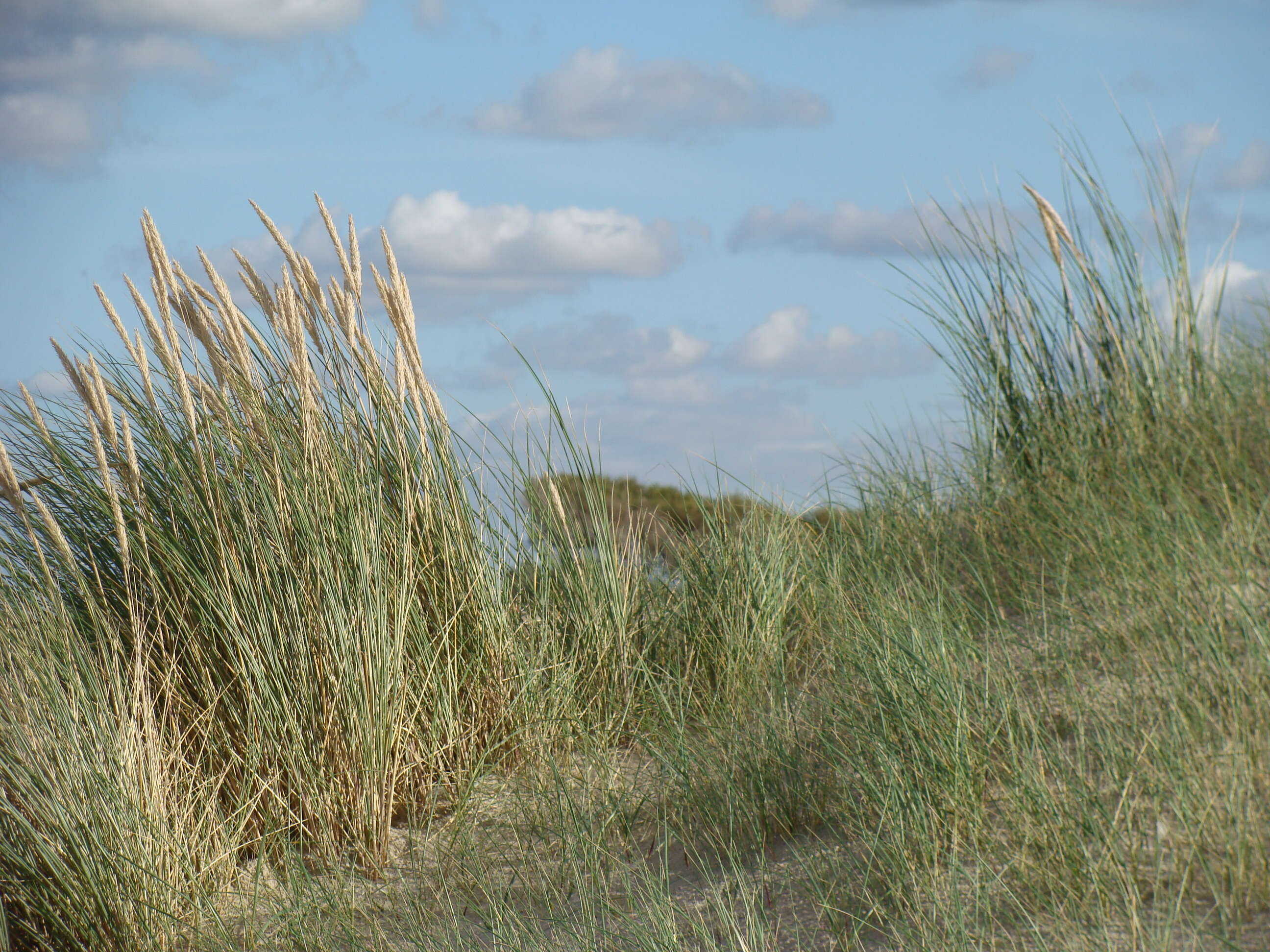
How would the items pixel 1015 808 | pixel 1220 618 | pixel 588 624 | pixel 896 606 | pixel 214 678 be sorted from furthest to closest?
pixel 588 624 → pixel 214 678 → pixel 896 606 → pixel 1220 618 → pixel 1015 808

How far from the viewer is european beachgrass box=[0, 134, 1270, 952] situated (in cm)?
207

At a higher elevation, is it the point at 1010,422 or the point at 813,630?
the point at 1010,422

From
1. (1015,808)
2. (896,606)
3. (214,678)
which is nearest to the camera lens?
(1015,808)

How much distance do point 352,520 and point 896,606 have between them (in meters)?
1.58

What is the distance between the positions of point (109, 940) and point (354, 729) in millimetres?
751

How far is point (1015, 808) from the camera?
2.07 metres

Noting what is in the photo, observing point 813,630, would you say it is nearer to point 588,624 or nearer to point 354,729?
point 588,624

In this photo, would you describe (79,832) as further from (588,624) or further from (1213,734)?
(1213,734)

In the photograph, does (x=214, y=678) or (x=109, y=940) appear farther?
(x=214, y=678)

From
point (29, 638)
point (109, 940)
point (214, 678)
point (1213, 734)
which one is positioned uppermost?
point (29, 638)

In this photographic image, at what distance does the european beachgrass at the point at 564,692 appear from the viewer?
2.07 m

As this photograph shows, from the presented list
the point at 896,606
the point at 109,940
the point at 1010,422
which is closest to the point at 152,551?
the point at 109,940

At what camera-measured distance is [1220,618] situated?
2371 millimetres

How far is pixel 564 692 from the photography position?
131 inches
